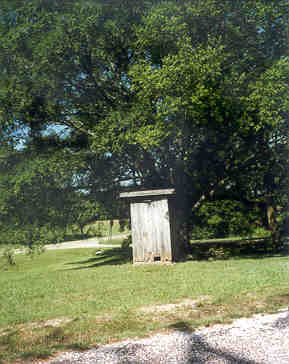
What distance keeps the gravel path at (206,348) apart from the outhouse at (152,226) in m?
8.12

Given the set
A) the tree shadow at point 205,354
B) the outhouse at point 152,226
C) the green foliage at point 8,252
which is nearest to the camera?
the tree shadow at point 205,354

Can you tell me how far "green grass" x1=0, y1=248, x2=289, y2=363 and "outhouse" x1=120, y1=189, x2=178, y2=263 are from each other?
9.19ft

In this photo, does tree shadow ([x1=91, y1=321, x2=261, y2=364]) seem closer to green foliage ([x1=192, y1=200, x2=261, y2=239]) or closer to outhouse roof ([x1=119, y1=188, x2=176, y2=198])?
outhouse roof ([x1=119, y1=188, x2=176, y2=198])

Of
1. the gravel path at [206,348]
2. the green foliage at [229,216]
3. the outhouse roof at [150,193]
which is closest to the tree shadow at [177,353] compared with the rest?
the gravel path at [206,348]

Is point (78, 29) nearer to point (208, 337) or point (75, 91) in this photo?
point (75, 91)

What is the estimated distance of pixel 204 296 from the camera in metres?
6.62

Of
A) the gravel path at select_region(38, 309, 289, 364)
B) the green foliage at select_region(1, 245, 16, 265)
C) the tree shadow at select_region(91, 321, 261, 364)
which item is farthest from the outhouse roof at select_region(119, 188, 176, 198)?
the tree shadow at select_region(91, 321, 261, 364)

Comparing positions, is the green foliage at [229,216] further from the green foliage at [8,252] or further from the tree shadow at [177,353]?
the tree shadow at [177,353]

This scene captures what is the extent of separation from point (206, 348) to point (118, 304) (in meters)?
2.76

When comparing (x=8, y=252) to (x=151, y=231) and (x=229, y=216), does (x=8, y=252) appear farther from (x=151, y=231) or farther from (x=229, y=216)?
(x=229, y=216)

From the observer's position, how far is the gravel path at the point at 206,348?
Result: 3719 mm

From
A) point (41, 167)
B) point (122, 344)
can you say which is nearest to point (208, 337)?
point (122, 344)

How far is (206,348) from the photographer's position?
4012mm

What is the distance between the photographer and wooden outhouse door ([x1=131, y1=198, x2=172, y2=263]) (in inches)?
507
